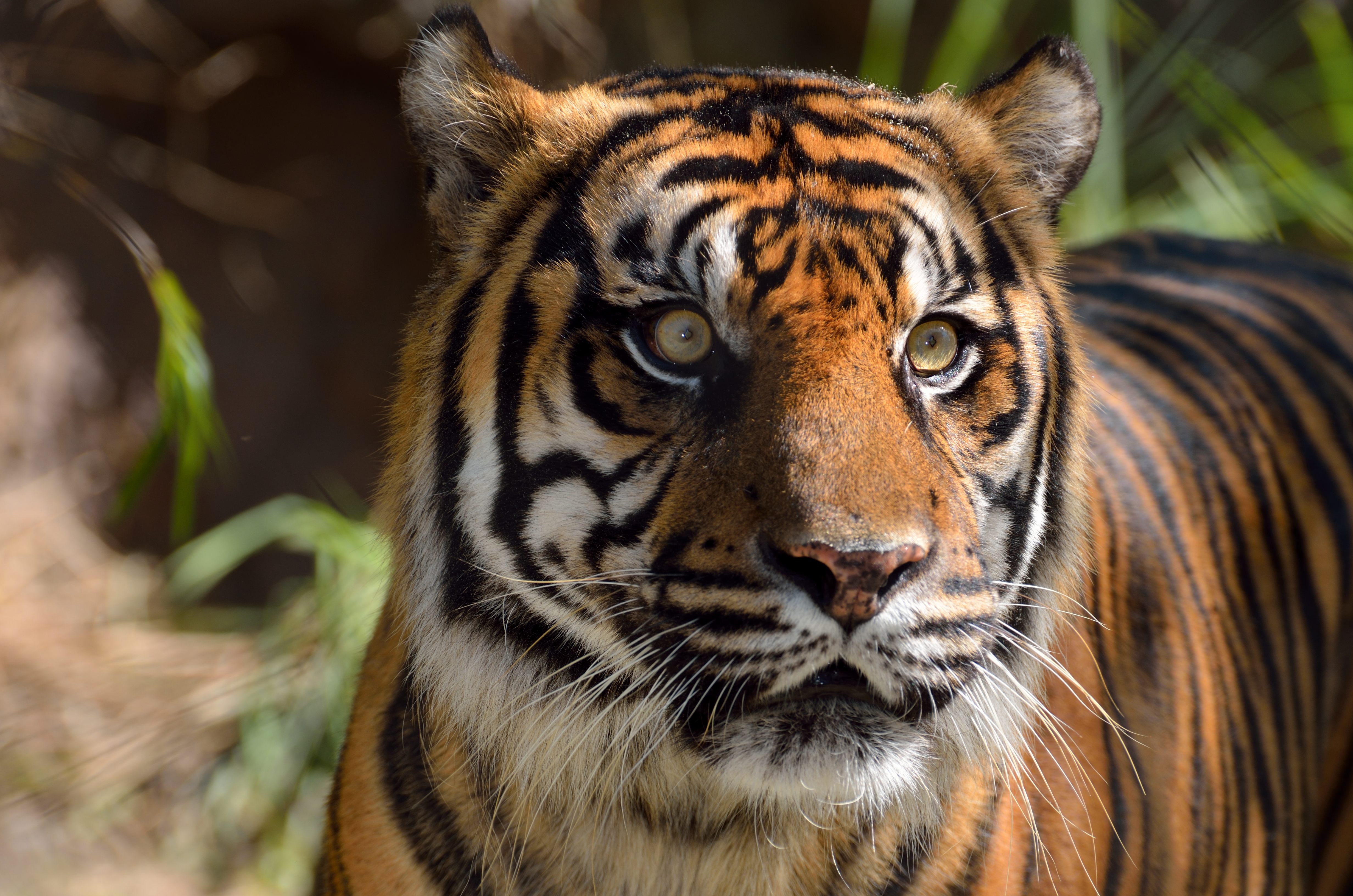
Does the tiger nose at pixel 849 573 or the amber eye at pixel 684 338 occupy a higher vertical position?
the amber eye at pixel 684 338

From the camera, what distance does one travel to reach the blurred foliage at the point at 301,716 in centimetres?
270

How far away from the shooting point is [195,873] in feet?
9.12

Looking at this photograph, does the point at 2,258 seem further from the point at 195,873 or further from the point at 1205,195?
the point at 1205,195

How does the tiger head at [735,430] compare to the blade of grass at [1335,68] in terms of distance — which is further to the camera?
the blade of grass at [1335,68]

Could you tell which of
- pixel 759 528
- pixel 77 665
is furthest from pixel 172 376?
pixel 77 665

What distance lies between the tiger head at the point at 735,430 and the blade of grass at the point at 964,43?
72.9 inches

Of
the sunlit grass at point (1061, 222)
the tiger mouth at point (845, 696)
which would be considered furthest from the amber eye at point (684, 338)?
the sunlit grass at point (1061, 222)

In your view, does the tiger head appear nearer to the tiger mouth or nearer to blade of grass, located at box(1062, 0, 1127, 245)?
the tiger mouth

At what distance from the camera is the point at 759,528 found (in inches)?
40.0

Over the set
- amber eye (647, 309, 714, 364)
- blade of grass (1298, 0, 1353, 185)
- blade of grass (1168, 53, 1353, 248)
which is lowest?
amber eye (647, 309, 714, 364)

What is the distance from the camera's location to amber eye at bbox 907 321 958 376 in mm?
1192

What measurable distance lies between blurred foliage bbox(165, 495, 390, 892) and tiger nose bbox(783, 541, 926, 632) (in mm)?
1818

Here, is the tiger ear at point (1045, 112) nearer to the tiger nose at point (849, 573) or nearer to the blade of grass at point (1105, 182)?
the tiger nose at point (849, 573)

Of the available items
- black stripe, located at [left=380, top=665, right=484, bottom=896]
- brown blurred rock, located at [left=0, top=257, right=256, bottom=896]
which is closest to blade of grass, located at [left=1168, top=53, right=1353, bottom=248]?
black stripe, located at [left=380, top=665, right=484, bottom=896]
